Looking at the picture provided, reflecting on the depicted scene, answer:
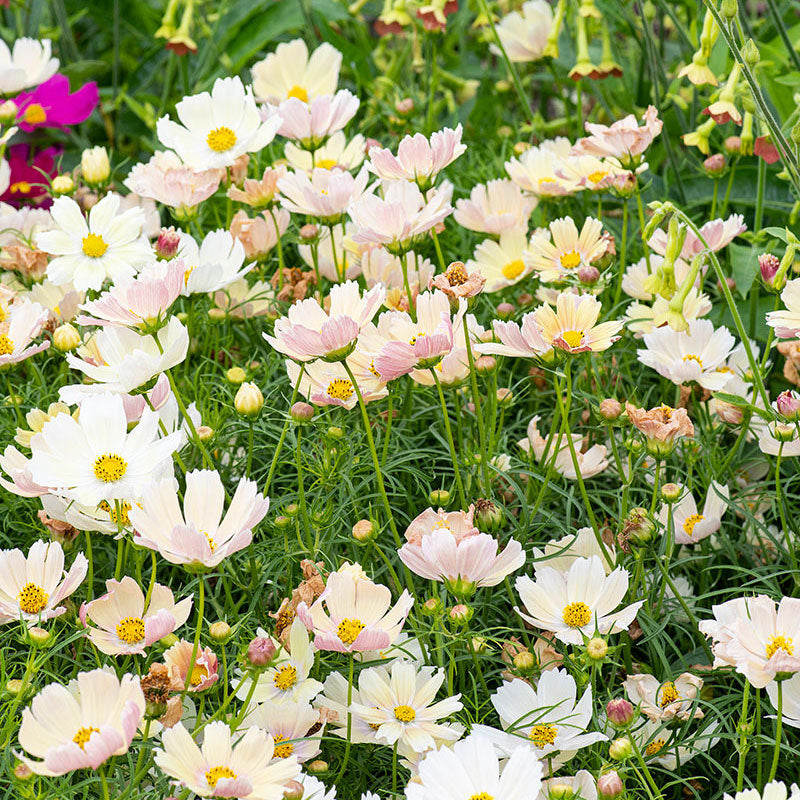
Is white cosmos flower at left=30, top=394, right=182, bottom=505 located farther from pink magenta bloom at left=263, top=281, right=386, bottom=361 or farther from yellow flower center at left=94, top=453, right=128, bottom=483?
pink magenta bloom at left=263, top=281, right=386, bottom=361

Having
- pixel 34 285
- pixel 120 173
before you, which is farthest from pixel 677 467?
pixel 120 173

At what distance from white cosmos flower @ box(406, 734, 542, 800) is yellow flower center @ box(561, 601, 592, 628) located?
16cm

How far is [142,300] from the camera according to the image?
846mm

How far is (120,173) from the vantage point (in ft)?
5.45

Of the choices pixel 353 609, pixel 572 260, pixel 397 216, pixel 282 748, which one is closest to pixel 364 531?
pixel 353 609

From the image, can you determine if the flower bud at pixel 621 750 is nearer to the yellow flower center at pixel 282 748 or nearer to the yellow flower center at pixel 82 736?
the yellow flower center at pixel 282 748

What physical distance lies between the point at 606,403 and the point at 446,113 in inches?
42.0

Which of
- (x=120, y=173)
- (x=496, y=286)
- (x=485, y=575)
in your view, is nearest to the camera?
(x=485, y=575)

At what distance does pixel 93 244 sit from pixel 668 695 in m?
0.66

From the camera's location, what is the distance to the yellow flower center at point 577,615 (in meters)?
0.83

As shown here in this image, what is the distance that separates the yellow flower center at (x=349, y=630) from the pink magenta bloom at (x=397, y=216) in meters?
0.34

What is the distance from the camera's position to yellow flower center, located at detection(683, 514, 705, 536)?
963 millimetres

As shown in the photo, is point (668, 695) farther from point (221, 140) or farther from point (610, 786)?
point (221, 140)

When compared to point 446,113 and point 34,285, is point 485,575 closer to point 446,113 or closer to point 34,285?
point 34,285
